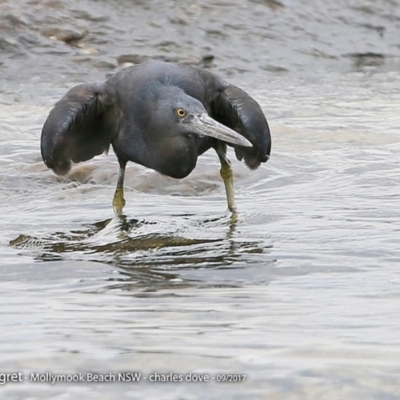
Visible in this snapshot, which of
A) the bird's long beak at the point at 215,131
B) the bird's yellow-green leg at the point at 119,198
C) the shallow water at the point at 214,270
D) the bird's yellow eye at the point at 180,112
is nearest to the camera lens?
the shallow water at the point at 214,270

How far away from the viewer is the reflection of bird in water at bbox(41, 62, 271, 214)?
687 centimetres

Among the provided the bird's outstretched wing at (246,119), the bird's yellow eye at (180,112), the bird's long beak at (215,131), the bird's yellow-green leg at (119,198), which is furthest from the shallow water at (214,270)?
the bird's yellow eye at (180,112)

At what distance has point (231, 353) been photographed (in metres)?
3.86

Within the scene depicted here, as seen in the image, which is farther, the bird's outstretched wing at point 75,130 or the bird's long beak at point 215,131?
the bird's outstretched wing at point 75,130

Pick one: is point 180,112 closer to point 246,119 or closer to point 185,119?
point 185,119

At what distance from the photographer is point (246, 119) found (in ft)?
23.2

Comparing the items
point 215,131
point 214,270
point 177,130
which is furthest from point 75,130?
point 214,270

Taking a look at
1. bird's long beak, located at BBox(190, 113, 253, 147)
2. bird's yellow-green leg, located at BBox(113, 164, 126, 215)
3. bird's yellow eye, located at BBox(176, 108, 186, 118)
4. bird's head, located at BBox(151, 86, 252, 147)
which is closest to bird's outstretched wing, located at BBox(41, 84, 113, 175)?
bird's yellow-green leg, located at BBox(113, 164, 126, 215)

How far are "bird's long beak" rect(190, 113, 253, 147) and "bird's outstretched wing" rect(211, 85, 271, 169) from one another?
1.32ft

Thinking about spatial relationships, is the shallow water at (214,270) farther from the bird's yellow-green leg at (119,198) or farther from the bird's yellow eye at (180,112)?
the bird's yellow eye at (180,112)

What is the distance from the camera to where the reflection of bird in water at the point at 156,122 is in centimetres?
687

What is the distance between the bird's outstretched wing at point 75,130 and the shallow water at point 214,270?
0.35 metres

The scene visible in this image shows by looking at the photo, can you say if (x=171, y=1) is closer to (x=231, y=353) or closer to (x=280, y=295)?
(x=280, y=295)

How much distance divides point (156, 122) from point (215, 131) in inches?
18.0
